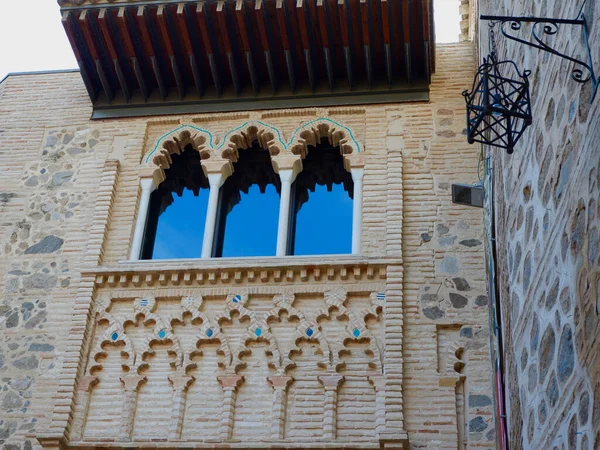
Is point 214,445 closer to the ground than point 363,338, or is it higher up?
closer to the ground

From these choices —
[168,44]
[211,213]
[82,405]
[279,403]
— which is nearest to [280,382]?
[279,403]

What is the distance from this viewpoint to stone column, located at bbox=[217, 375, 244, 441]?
792 cm

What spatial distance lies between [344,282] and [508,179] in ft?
7.72

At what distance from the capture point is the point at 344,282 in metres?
8.66

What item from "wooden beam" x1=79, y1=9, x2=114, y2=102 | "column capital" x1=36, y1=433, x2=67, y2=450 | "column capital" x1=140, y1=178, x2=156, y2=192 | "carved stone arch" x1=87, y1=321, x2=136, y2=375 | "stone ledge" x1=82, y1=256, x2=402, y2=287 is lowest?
"column capital" x1=36, y1=433, x2=67, y2=450

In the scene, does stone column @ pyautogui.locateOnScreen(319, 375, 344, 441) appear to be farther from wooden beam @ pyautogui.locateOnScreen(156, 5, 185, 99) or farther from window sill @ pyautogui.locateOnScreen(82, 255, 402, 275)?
wooden beam @ pyautogui.locateOnScreen(156, 5, 185, 99)

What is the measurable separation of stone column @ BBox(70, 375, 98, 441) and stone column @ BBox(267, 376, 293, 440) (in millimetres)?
1434

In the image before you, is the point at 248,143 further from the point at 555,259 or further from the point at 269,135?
the point at 555,259

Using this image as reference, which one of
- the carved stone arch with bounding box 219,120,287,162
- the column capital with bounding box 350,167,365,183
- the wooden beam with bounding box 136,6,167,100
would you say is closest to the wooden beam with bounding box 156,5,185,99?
the wooden beam with bounding box 136,6,167,100

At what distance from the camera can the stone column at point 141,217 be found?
9.27m

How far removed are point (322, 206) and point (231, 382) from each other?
2.11m

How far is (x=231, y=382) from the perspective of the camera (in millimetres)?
8195

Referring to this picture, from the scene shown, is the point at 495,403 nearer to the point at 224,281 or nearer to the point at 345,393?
the point at 345,393

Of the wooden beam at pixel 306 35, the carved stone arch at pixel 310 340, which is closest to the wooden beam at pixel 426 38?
the wooden beam at pixel 306 35
